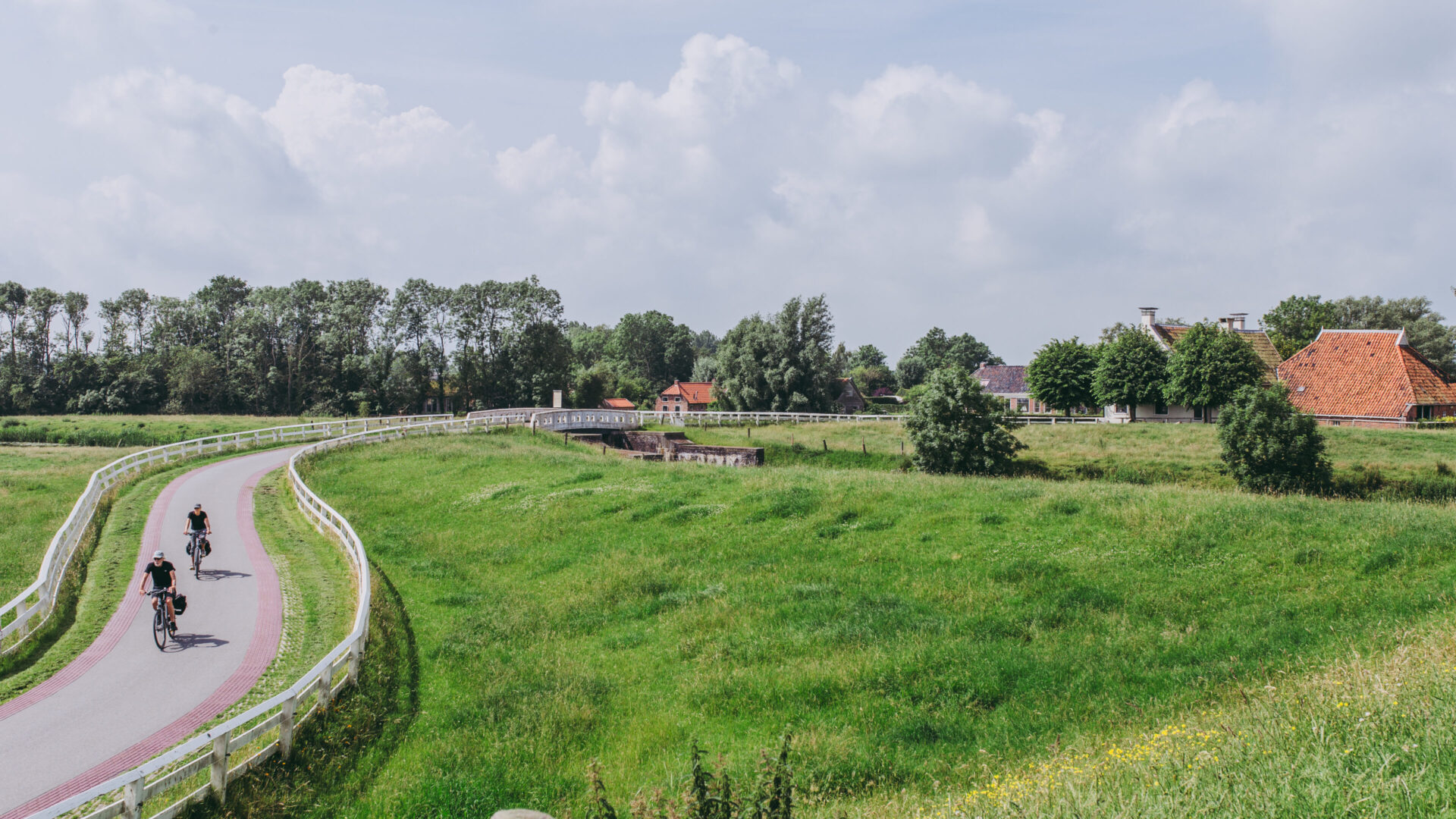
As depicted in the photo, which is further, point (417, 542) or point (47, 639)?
point (417, 542)

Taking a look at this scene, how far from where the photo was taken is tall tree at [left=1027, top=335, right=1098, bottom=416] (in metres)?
61.1

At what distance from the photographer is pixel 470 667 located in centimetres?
1344

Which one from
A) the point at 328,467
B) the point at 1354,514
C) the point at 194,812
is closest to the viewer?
the point at 194,812

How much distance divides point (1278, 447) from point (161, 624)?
37.4 meters

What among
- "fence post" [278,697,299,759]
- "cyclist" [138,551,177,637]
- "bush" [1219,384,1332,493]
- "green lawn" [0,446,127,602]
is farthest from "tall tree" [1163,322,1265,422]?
"green lawn" [0,446,127,602]

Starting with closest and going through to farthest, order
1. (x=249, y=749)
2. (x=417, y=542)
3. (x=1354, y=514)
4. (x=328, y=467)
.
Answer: (x=249, y=749), (x=1354, y=514), (x=417, y=542), (x=328, y=467)

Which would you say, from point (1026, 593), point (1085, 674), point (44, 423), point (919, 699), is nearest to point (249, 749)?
point (919, 699)

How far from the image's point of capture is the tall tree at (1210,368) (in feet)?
167

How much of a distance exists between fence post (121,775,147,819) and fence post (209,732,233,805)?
768 mm

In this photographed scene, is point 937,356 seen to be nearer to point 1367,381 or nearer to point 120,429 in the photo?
point 1367,381

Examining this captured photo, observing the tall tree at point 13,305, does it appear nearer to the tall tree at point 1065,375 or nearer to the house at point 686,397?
the house at point 686,397

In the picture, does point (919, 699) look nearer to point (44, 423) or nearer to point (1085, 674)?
point (1085, 674)

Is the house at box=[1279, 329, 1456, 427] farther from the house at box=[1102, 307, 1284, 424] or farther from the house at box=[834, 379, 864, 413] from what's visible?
the house at box=[834, 379, 864, 413]

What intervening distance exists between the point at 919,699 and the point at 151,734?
10.3 meters
